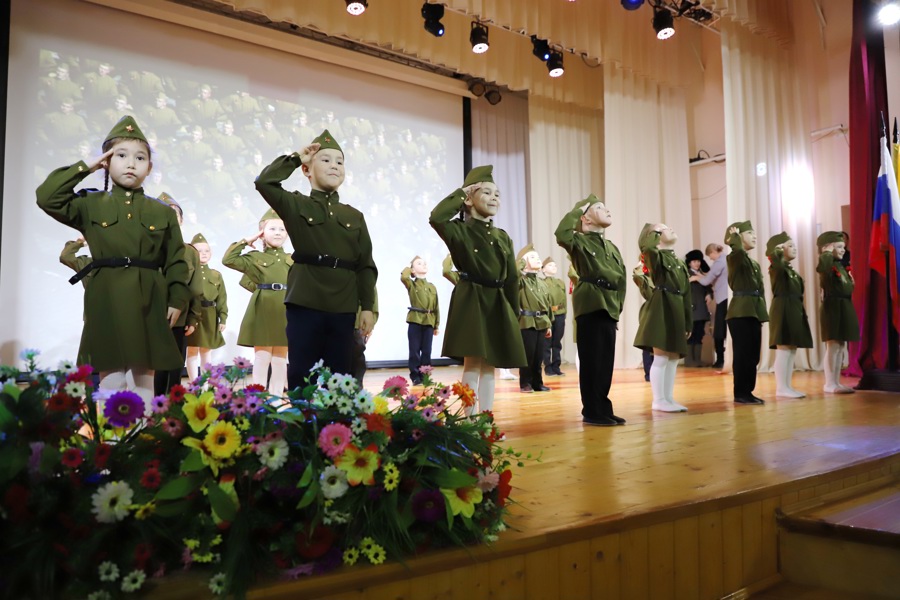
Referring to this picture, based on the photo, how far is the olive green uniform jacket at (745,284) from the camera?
5.63 metres

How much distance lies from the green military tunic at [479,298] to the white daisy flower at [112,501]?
89.8 inches

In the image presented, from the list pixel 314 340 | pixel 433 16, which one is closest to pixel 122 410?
pixel 314 340

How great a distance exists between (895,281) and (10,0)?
28.5 ft

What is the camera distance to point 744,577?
2.32 meters

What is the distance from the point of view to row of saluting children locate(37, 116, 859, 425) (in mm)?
2846

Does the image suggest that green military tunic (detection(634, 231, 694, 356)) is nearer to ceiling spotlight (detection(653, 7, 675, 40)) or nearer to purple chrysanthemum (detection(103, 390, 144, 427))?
purple chrysanthemum (detection(103, 390, 144, 427))

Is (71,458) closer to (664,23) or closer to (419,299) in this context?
(419,299)

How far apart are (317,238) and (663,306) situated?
9.37 ft

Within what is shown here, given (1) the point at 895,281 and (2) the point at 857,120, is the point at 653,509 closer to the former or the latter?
(1) the point at 895,281

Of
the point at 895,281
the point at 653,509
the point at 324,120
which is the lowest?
the point at 653,509

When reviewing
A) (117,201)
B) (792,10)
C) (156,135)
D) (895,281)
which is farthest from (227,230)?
(792,10)

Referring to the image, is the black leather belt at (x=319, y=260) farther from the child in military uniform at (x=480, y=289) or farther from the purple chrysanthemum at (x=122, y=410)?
the purple chrysanthemum at (x=122, y=410)

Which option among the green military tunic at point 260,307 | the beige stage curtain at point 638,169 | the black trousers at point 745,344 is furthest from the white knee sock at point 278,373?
the beige stage curtain at point 638,169

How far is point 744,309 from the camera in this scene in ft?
18.6
